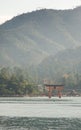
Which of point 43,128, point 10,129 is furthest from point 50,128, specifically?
point 10,129

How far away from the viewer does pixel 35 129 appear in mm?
82000

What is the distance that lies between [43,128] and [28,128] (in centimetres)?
267

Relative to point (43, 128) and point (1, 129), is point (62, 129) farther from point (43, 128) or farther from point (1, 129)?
point (1, 129)

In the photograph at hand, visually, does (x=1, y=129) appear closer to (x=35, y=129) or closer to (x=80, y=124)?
(x=35, y=129)

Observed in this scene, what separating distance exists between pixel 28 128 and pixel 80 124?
12.2m

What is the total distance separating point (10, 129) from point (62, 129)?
8962 mm

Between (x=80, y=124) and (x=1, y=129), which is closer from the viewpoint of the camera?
(x=1, y=129)

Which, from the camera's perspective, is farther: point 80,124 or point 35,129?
point 80,124

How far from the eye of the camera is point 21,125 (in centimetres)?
9175

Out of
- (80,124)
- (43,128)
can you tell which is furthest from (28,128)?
(80,124)

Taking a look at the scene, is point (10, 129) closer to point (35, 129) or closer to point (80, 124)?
point (35, 129)

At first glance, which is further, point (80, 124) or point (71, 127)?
point (80, 124)

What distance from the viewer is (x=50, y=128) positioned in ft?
277

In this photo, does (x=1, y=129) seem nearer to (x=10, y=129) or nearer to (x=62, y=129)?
(x=10, y=129)
